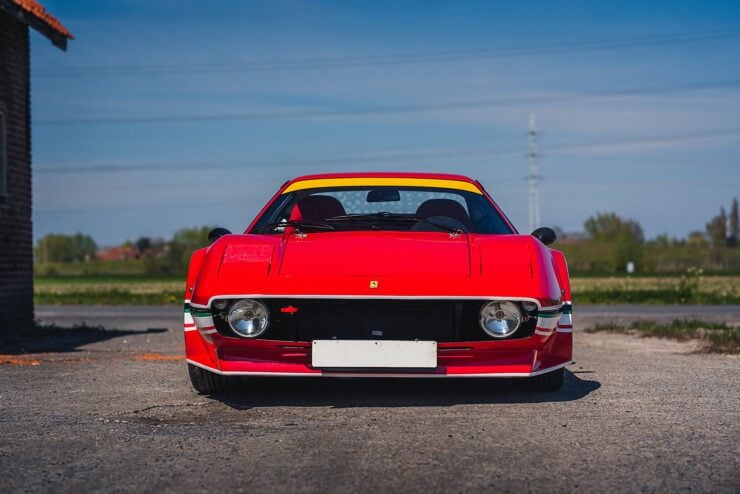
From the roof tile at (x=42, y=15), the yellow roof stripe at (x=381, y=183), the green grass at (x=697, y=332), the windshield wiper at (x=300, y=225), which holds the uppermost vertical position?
the roof tile at (x=42, y=15)

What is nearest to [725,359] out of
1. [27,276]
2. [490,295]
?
[490,295]

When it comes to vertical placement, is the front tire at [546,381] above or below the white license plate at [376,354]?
below

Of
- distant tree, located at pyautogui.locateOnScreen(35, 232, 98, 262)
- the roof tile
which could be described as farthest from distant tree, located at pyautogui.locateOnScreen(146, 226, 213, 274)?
the roof tile

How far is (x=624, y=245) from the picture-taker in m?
70.0

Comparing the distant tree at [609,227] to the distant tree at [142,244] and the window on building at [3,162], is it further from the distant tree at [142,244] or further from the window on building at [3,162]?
the window on building at [3,162]

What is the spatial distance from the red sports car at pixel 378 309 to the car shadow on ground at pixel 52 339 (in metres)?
4.86

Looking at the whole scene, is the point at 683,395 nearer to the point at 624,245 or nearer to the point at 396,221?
the point at 396,221

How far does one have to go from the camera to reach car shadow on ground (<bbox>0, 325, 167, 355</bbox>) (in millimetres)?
10078

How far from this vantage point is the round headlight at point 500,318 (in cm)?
526

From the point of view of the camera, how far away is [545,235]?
6.65m

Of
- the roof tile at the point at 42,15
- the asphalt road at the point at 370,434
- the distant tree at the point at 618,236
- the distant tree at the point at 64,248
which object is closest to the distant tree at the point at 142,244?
the distant tree at the point at 64,248

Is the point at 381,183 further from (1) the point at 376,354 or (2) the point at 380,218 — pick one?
(1) the point at 376,354

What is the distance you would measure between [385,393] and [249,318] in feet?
4.04

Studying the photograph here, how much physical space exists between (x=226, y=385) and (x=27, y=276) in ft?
27.3
